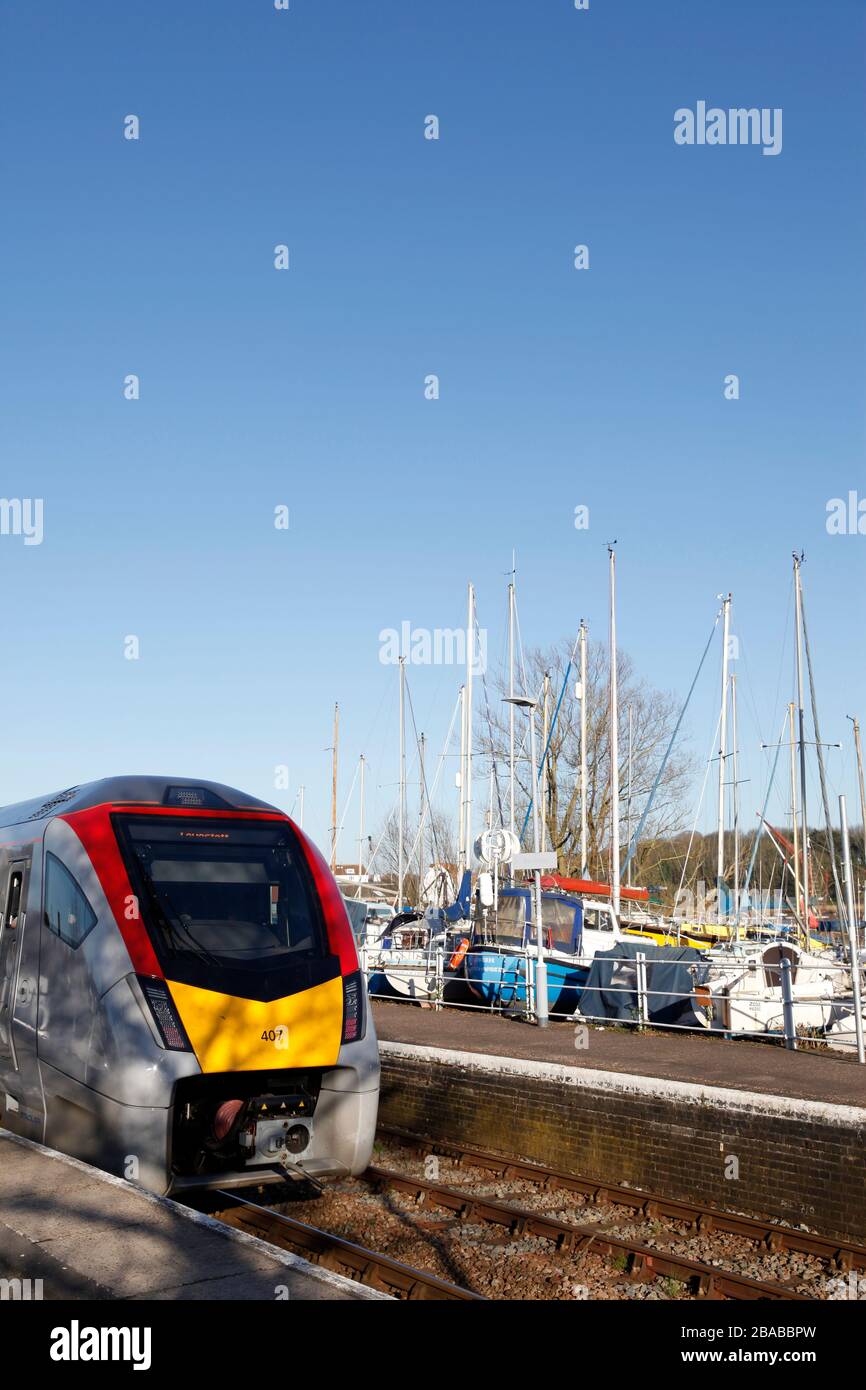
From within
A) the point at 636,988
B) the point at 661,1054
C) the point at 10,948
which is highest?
the point at 10,948

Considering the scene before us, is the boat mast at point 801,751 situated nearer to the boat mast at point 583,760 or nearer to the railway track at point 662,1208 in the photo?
the boat mast at point 583,760

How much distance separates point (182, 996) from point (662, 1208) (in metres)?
4.31

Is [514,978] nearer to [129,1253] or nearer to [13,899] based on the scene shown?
[13,899]

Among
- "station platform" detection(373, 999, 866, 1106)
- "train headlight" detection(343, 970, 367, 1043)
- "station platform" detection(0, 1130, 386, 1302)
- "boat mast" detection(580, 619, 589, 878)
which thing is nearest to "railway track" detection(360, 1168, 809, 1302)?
"train headlight" detection(343, 970, 367, 1043)

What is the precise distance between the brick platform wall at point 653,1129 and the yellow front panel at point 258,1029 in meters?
3.26

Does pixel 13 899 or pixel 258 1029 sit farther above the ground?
pixel 13 899

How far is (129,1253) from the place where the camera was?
6367 mm

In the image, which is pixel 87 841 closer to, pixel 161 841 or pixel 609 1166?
pixel 161 841

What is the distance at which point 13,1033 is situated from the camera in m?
10.3

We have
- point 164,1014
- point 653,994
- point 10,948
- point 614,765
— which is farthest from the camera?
point 614,765

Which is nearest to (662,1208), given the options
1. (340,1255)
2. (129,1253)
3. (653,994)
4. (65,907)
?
(340,1255)

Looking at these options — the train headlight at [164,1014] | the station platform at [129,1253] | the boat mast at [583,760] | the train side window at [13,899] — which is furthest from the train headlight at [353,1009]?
the boat mast at [583,760]

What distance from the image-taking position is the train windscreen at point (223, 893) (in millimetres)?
9336
